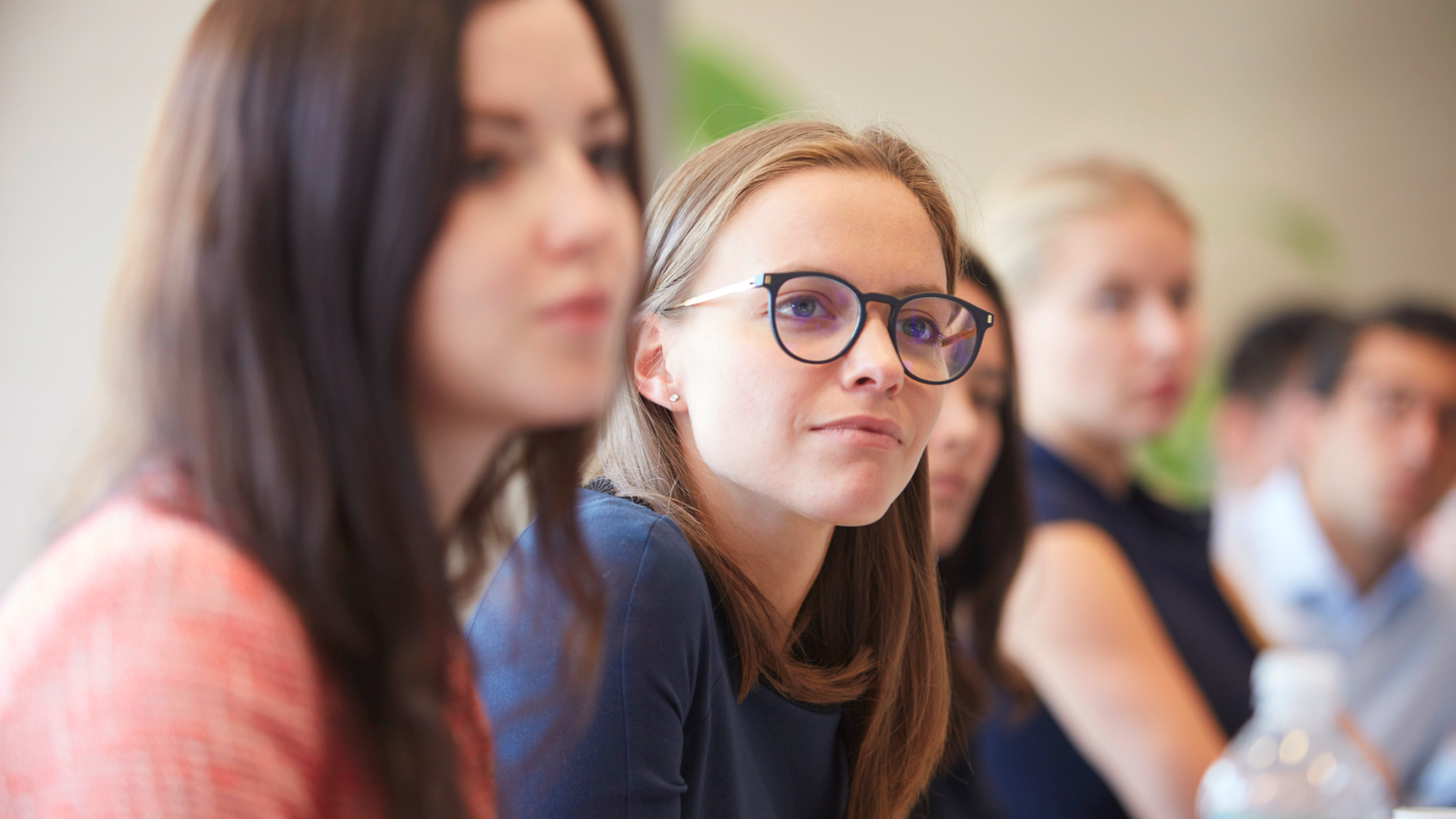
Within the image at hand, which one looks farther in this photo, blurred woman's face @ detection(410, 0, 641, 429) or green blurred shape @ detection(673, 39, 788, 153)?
green blurred shape @ detection(673, 39, 788, 153)

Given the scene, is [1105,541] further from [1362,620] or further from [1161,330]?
[1362,620]

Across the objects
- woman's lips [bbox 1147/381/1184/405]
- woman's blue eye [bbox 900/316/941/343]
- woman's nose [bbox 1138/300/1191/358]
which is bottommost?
woman's lips [bbox 1147/381/1184/405]

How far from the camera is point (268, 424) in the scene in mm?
612

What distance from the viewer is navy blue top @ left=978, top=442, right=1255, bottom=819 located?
1.91 metres

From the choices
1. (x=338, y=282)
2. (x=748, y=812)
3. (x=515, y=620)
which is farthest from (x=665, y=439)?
(x=338, y=282)

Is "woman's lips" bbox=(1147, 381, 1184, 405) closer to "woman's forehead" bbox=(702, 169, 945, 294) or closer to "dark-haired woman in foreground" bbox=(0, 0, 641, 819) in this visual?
"woman's forehead" bbox=(702, 169, 945, 294)

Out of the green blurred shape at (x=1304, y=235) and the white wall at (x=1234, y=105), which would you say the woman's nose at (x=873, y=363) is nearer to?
the white wall at (x=1234, y=105)

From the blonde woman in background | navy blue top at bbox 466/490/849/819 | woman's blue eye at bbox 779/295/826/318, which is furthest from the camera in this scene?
the blonde woman in background

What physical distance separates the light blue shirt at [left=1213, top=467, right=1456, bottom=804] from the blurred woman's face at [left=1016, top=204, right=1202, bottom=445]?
0.83m

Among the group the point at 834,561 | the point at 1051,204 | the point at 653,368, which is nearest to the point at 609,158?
the point at 653,368

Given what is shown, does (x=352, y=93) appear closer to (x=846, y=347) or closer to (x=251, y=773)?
(x=251, y=773)

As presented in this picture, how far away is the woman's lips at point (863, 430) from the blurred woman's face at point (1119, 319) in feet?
3.80

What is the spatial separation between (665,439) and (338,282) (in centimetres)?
57

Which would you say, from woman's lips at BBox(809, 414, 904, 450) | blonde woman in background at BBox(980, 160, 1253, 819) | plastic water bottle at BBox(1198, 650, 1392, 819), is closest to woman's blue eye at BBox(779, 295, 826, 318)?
woman's lips at BBox(809, 414, 904, 450)
